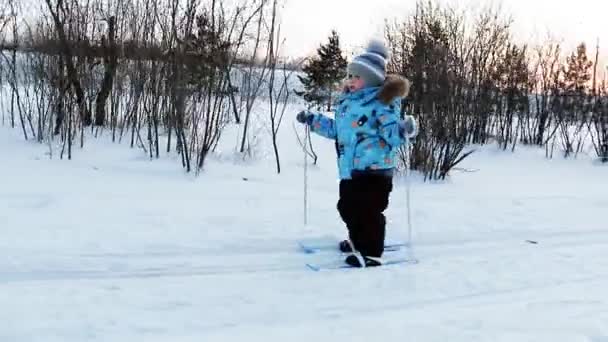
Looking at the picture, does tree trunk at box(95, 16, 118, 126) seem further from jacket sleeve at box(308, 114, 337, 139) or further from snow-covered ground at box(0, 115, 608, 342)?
jacket sleeve at box(308, 114, 337, 139)

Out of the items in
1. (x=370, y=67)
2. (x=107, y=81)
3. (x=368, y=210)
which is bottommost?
(x=368, y=210)

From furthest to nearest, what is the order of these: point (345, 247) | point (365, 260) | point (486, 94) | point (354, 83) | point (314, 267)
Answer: point (486, 94), point (345, 247), point (354, 83), point (365, 260), point (314, 267)

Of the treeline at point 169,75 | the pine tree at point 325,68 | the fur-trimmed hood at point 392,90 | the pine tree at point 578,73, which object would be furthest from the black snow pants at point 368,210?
the pine tree at point 325,68

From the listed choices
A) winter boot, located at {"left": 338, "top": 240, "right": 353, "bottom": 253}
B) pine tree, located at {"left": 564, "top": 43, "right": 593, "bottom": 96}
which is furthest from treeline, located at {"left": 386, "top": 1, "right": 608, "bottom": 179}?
winter boot, located at {"left": 338, "top": 240, "right": 353, "bottom": 253}

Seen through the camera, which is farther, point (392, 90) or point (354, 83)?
point (354, 83)

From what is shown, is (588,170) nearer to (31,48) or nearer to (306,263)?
(306,263)

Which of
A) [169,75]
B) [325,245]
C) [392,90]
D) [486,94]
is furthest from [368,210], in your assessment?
Answer: [486,94]

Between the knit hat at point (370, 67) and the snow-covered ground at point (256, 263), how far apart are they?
51.2 inches

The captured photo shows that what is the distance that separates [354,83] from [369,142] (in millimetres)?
451

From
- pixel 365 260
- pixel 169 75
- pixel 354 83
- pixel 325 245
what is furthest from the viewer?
pixel 169 75

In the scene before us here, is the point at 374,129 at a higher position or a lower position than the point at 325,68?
lower

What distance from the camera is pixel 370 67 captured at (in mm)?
4363

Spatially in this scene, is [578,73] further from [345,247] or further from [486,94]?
[345,247]

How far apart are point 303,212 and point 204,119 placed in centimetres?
259
